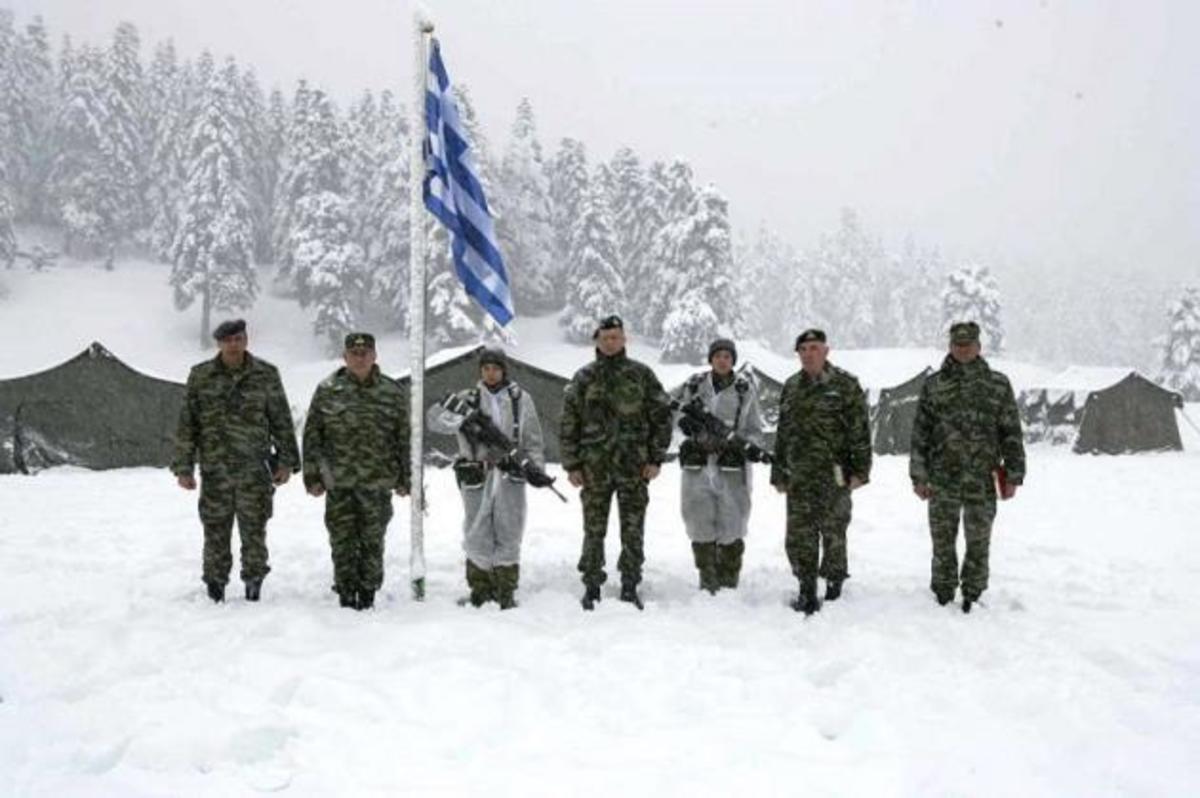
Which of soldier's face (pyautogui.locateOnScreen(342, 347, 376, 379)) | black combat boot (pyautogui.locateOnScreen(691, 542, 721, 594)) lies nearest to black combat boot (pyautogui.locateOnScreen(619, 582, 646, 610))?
black combat boot (pyautogui.locateOnScreen(691, 542, 721, 594))

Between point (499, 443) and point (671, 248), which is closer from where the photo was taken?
point (499, 443)

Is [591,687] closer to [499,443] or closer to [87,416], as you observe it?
[499,443]

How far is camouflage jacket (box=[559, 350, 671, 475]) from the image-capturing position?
646 centimetres

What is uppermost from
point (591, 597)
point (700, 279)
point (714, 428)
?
point (700, 279)

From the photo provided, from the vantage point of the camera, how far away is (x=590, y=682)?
4.82m

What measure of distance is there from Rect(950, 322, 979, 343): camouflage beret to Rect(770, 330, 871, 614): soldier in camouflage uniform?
0.78 m

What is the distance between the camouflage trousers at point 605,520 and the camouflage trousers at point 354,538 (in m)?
1.49

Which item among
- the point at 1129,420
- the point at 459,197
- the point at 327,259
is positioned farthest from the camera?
the point at 327,259

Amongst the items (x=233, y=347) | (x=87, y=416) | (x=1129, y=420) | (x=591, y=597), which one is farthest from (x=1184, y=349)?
(x=233, y=347)

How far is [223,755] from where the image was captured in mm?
3838

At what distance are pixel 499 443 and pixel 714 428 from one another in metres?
1.68

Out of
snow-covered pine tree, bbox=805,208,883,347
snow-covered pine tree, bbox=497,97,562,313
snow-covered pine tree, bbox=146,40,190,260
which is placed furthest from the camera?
snow-covered pine tree, bbox=805,208,883,347

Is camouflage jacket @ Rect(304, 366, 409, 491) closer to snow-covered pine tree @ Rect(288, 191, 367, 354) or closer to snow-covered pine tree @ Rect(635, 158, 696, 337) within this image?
snow-covered pine tree @ Rect(635, 158, 696, 337)

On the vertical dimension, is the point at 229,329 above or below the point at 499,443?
above
